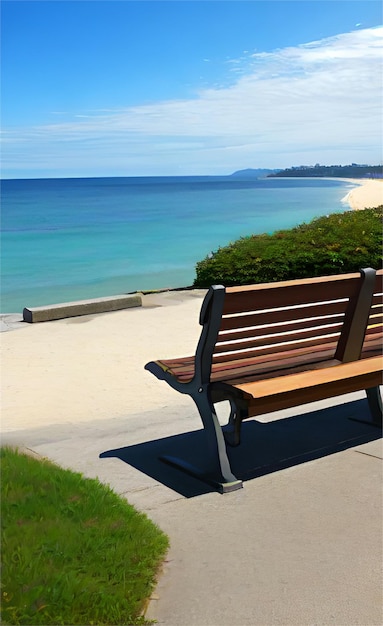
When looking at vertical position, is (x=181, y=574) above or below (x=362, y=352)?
below

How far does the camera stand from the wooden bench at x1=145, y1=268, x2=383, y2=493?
4.29 metres

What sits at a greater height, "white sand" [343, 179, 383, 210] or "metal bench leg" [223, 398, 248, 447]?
"white sand" [343, 179, 383, 210]

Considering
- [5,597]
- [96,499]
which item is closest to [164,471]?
[96,499]

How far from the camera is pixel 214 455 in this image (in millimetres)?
4469

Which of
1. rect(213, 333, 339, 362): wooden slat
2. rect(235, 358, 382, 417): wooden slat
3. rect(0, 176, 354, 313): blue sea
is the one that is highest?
rect(213, 333, 339, 362): wooden slat

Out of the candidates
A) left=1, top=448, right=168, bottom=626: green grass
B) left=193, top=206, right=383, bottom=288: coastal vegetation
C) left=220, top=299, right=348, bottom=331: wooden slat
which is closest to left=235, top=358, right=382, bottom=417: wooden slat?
left=220, top=299, right=348, bottom=331: wooden slat

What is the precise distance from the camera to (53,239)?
4291cm

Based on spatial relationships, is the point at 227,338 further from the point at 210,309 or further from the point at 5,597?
the point at 5,597

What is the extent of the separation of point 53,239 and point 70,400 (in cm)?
3735

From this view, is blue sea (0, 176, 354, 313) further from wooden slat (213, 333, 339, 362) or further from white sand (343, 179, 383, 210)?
wooden slat (213, 333, 339, 362)

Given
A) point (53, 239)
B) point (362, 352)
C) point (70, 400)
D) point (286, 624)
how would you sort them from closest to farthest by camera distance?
point (286, 624) → point (362, 352) → point (70, 400) → point (53, 239)

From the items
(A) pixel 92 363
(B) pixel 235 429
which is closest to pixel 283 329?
(B) pixel 235 429

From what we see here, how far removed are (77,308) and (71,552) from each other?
297 inches

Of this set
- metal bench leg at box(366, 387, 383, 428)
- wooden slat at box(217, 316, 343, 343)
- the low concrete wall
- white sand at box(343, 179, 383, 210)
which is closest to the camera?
wooden slat at box(217, 316, 343, 343)
